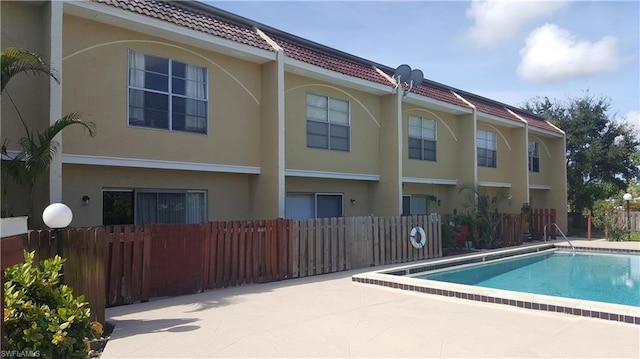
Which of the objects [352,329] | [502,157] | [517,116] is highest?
[517,116]

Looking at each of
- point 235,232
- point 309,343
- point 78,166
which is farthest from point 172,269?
point 309,343

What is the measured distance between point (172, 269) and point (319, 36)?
31.3 ft

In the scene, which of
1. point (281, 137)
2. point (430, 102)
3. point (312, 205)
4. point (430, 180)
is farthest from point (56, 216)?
point (430, 180)

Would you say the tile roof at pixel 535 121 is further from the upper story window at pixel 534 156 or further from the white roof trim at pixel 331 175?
the white roof trim at pixel 331 175

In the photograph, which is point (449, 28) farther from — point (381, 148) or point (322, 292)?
point (322, 292)

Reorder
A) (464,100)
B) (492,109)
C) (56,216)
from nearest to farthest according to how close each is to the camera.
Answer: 1. (56,216)
2. (464,100)
3. (492,109)

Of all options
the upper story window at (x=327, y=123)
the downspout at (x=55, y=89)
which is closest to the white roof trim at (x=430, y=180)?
the upper story window at (x=327, y=123)

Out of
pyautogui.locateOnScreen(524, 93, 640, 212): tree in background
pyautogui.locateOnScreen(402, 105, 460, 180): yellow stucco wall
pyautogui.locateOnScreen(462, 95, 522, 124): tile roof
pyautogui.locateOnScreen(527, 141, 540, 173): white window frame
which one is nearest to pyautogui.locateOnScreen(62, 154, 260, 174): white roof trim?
pyautogui.locateOnScreen(402, 105, 460, 180): yellow stucco wall

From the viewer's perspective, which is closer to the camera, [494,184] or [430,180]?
[430,180]

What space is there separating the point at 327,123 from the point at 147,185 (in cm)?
623

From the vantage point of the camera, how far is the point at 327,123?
1556 centimetres

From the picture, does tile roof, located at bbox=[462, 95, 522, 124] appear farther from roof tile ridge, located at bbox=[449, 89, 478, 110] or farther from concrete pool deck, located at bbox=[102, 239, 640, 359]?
concrete pool deck, located at bbox=[102, 239, 640, 359]

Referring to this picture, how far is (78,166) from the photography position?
10266 mm

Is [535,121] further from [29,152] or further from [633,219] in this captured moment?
[29,152]
